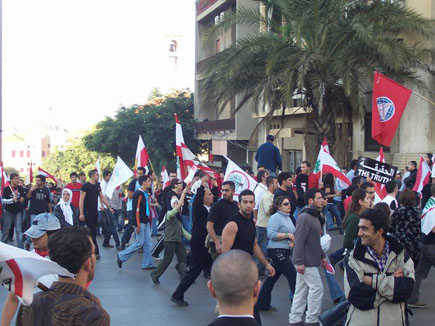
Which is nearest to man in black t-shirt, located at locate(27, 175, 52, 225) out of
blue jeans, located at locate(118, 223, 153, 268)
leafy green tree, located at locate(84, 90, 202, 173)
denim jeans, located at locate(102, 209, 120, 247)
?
denim jeans, located at locate(102, 209, 120, 247)

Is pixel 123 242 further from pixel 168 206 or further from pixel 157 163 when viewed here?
pixel 157 163

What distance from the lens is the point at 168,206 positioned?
12.4 metres

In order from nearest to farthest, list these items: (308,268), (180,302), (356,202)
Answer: (308,268) → (356,202) → (180,302)

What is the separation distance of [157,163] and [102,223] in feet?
72.4

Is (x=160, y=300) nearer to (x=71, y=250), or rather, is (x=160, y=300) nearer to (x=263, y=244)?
(x=263, y=244)

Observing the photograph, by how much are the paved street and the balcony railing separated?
2495 centimetres

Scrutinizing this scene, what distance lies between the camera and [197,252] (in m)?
8.23

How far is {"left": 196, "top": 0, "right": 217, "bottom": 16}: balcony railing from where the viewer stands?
33.7 metres

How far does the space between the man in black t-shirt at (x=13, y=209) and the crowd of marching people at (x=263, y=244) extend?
0.08ft

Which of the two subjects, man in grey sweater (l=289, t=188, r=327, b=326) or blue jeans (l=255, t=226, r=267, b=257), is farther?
blue jeans (l=255, t=226, r=267, b=257)

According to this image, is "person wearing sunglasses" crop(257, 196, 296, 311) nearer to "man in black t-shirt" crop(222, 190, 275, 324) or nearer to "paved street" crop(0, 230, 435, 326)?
"paved street" crop(0, 230, 435, 326)

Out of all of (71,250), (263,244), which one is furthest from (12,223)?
(71,250)

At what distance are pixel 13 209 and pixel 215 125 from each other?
20.6m

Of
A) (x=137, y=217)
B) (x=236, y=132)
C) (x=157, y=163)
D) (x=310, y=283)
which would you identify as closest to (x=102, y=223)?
(x=137, y=217)
